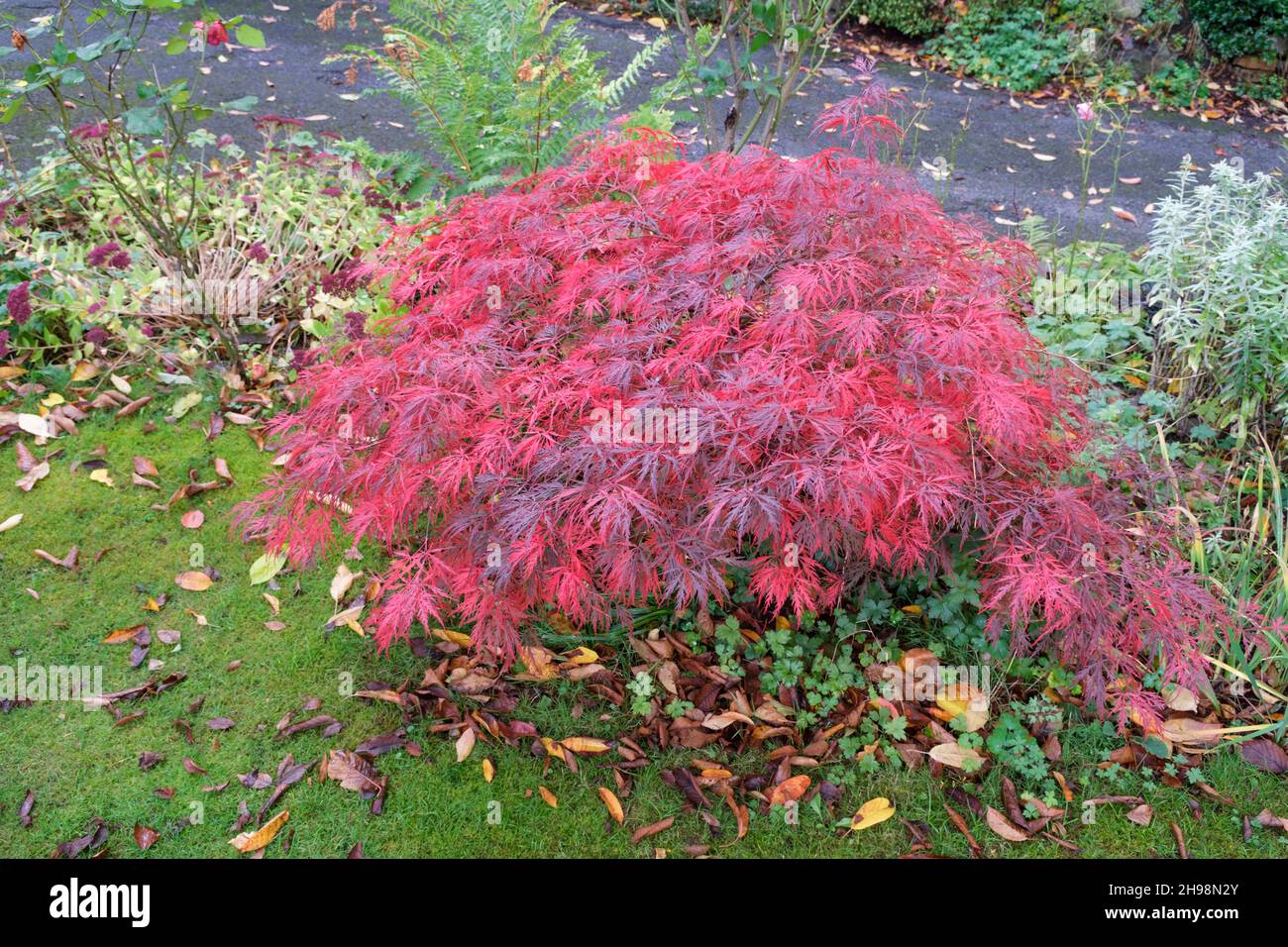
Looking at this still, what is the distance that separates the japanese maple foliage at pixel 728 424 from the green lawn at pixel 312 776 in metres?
0.38

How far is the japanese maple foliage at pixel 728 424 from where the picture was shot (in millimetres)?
1955

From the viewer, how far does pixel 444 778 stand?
2385 mm

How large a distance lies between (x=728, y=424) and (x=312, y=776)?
1414mm

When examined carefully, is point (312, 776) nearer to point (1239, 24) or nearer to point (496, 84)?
point (496, 84)

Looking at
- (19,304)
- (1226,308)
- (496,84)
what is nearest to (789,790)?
(1226,308)

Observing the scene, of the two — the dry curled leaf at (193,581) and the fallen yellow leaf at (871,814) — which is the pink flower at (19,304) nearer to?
the dry curled leaf at (193,581)

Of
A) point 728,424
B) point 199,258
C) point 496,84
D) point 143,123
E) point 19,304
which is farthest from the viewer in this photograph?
point 199,258

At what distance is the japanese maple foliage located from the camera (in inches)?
77.0

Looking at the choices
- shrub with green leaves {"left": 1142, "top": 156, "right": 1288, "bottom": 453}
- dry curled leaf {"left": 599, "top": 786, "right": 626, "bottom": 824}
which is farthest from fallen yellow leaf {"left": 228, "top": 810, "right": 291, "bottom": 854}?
shrub with green leaves {"left": 1142, "top": 156, "right": 1288, "bottom": 453}

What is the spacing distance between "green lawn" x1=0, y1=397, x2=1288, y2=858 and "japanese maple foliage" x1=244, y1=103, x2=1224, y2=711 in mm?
379

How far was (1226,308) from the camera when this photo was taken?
3.17m
